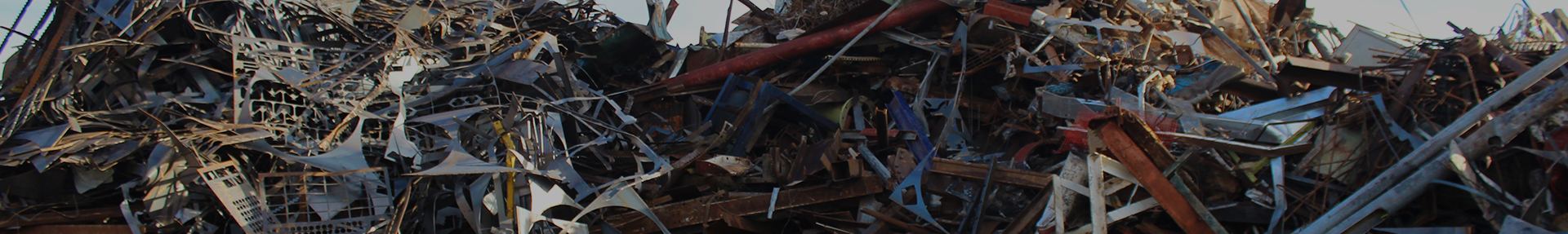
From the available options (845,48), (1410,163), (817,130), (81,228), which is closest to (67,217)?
(81,228)

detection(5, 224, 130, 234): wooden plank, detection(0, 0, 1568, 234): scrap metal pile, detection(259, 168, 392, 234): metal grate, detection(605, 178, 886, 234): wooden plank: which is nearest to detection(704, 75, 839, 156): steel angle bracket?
detection(0, 0, 1568, 234): scrap metal pile

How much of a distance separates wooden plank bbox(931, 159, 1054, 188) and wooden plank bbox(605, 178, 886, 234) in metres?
0.46

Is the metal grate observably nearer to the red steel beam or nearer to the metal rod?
the metal rod

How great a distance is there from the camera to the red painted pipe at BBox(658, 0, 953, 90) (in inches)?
295

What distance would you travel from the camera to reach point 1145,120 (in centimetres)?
489

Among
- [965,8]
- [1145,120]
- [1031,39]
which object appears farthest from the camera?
[965,8]

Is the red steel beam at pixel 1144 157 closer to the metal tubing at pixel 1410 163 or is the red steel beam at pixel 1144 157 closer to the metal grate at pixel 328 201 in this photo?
the metal tubing at pixel 1410 163

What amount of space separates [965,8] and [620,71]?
14.3 ft

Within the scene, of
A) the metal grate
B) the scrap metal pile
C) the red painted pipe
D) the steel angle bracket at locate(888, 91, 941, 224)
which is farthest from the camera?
the red painted pipe

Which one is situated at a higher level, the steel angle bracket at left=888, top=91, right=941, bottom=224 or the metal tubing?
the metal tubing

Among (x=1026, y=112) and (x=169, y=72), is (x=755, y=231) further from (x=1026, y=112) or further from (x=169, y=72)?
(x=169, y=72)

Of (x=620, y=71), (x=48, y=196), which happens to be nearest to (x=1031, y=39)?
(x=620, y=71)

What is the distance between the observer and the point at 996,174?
4.79 m

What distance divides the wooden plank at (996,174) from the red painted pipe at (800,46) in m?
2.67
